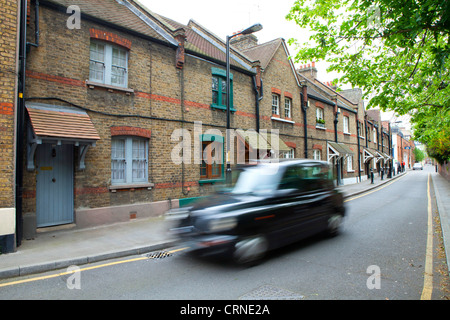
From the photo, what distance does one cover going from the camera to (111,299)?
12.8ft

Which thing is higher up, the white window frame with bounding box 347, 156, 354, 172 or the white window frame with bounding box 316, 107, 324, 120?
the white window frame with bounding box 316, 107, 324, 120

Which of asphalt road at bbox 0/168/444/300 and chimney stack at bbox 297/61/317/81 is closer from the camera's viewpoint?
asphalt road at bbox 0/168/444/300

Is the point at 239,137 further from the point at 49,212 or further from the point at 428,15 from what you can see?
the point at 428,15

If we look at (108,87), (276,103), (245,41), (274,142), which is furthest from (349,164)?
(108,87)

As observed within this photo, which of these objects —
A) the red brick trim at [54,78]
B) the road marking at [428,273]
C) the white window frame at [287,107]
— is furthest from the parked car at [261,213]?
the white window frame at [287,107]

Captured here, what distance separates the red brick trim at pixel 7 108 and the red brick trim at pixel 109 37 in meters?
3.86

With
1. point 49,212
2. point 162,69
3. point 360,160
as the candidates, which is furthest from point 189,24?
point 360,160

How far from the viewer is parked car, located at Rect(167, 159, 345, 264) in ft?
15.9

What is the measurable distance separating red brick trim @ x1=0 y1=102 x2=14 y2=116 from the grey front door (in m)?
1.91

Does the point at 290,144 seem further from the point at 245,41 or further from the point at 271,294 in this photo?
the point at 271,294

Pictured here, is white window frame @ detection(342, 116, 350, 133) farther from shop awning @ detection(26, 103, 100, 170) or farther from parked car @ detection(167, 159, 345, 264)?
shop awning @ detection(26, 103, 100, 170)

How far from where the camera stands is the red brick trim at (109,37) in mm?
8820

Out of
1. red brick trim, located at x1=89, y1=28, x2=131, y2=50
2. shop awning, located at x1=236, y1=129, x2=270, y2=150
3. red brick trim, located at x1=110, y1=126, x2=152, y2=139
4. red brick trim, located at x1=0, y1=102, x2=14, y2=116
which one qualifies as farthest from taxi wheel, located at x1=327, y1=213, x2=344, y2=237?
red brick trim, located at x1=89, y1=28, x2=131, y2=50
